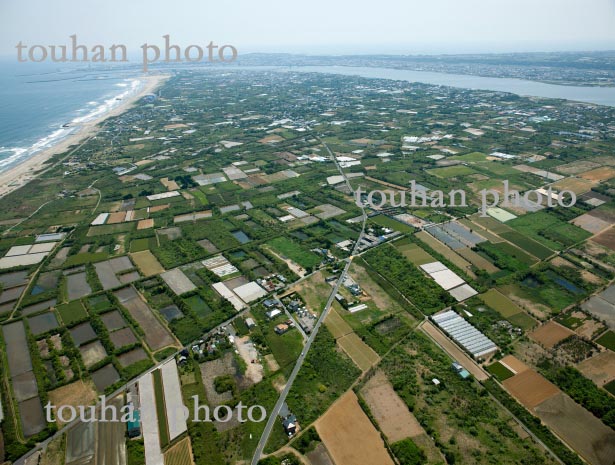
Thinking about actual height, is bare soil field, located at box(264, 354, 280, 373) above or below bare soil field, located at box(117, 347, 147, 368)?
above

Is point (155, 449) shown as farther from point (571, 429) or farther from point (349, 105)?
point (349, 105)

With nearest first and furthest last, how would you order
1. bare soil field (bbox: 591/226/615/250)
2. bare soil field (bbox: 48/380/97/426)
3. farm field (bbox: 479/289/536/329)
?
bare soil field (bbox: 48/380/97/426) → farm field (bbox: 479/289/536/329) → bare soil field (bbox: 591/226/615/250)

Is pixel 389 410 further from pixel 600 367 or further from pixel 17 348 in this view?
pixel 17 348

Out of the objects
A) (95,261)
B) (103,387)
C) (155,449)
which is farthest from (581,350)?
(95,261)

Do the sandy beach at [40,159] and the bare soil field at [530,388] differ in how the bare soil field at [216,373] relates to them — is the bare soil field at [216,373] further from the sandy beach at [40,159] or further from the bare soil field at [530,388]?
the sandy beach at [40,159]

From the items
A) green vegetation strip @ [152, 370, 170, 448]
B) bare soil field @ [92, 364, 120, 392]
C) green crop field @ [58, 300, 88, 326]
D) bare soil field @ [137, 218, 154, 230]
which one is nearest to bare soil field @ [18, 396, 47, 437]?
bare soil field @ [92, 364, 120, 392]

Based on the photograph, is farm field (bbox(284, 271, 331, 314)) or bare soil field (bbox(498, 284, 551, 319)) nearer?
bare soil field (bbox(498, 284, 551, 319))

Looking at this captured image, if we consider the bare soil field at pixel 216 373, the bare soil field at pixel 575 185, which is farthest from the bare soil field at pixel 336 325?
the bare soil field at pixel 575 185

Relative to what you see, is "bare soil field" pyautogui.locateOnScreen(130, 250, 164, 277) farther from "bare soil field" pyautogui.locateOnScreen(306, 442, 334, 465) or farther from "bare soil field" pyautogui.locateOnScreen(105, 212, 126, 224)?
"bare soil field" pyautogui.locateOnScreen(306, 442, 334, 465)
